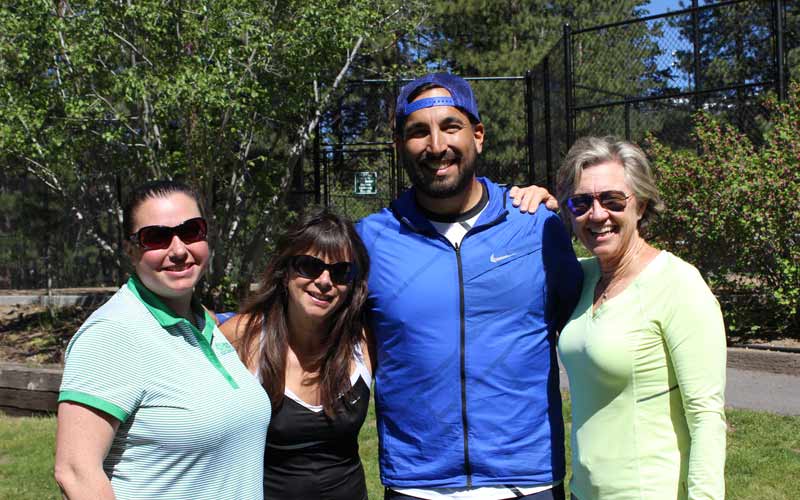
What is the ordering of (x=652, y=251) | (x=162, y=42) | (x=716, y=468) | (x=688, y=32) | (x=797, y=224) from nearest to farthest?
(x=716, y=468), (x=652, y=251), (x=797, y=224), (x=162, y=42), (x=688, y=32)

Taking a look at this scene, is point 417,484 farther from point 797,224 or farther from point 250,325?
point 797,224

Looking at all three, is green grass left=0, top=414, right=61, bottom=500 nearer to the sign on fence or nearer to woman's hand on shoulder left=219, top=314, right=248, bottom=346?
woman's hand on shoulder left=219, top=314, right=248, bottom=346

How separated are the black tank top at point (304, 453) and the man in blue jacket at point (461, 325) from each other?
0.56ft

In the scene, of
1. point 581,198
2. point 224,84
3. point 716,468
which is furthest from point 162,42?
point 716,468

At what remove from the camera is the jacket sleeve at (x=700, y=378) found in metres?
2.28

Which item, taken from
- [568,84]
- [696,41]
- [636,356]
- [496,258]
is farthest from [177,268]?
[696,41]

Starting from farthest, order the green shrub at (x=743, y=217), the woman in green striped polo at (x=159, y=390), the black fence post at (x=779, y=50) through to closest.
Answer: the black fence post at (x=779, y=50), the green shrub at (x=743, y=217), the woman in green striped polo at (x=159, y=390)

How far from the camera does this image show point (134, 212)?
2.41m

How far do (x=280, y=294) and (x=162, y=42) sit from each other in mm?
6796

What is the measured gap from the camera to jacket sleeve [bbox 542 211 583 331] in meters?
2.80

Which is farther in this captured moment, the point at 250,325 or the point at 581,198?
the point at 250,325

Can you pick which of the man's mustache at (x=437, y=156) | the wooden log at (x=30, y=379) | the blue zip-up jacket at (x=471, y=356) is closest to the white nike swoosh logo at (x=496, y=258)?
the blue zip-up jacket at (x=471, y=356)

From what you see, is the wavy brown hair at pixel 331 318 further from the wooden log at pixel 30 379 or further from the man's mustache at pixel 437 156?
the wooden log at pixel 30 379

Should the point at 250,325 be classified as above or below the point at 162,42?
below
